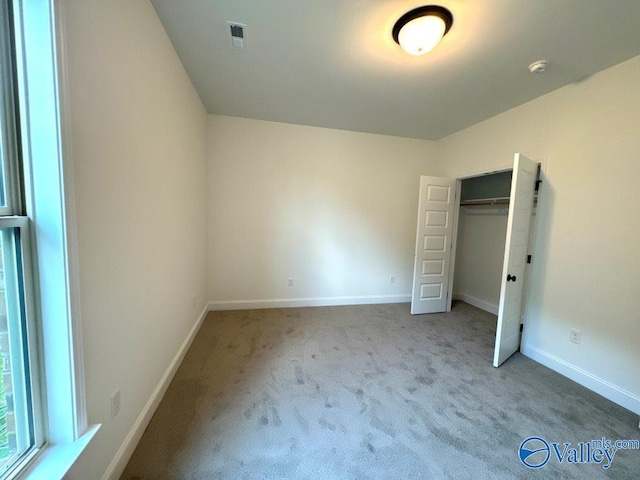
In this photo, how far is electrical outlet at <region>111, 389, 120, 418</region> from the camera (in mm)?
1169

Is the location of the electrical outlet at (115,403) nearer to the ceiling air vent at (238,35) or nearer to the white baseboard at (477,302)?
the ceiling air vent at (238,35)

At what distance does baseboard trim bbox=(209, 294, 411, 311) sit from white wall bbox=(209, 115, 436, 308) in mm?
17

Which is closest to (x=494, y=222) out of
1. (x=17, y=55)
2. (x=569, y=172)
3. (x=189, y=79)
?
(x=569, y=172)

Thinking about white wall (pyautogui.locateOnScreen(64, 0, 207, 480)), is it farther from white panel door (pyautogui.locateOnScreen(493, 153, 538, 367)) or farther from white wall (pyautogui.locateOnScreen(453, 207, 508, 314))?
white wall (pyautogui.locateOnScreen(453, 207, 508, 314))

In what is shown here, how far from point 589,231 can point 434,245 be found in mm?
1561

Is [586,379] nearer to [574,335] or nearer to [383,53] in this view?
[574,335]

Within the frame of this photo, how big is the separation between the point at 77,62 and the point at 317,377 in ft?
7.85

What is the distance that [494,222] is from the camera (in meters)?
3.55

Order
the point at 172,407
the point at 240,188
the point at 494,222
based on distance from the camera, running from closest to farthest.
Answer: the point at 172,407, the point at 240,188, the point at 494,222

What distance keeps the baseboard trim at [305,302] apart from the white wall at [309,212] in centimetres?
2

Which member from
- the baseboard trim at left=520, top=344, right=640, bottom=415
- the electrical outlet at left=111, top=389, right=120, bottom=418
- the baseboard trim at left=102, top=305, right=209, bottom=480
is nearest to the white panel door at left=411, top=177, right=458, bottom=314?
the baseboard trim at left=520, top=344, right=640, bottom=415

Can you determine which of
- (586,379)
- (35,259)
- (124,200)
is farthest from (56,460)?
Result: (586,379)

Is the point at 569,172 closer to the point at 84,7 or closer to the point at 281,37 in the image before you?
the point at 281,37

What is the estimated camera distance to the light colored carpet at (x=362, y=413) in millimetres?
1288
